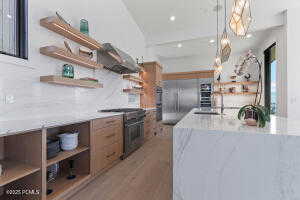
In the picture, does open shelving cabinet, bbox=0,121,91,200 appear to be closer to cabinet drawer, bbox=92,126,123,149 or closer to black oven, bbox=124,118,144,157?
cabinet drawer, bbox=92,126,123,149

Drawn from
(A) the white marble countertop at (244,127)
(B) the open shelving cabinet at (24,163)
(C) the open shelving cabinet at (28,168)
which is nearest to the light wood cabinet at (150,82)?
(C) the open shelving cabinet at (28,168)

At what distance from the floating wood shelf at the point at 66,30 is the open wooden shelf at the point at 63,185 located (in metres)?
1.91

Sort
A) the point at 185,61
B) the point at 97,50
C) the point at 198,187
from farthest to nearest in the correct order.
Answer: the point at 185,61, the point at 97,50, the point at 198,187

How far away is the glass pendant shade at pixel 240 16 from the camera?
1514 mm

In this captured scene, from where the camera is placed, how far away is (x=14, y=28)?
5.26 ft

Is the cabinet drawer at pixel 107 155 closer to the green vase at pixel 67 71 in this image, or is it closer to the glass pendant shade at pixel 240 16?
the green vase at pixel 67 71

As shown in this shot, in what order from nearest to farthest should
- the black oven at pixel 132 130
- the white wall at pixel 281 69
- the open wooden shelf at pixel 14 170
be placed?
the open wooden shelf at pixel 14 170 → the black oven at pixel 132 130 → the white wall at pixel 281 69

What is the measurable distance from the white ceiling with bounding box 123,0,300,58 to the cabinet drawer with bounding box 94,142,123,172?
11.5 feet

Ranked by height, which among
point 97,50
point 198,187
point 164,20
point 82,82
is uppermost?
point 164,20

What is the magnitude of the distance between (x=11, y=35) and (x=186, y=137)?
2.14 m

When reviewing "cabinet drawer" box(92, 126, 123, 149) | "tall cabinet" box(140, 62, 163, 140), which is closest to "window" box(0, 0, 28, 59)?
"cabinet drawer" box(92, 126, 123, 149)

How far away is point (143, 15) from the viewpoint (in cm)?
408

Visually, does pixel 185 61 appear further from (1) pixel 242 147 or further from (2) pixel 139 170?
(1) pixel 242 147

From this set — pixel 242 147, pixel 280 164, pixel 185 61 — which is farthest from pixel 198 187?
pixel 185 61
